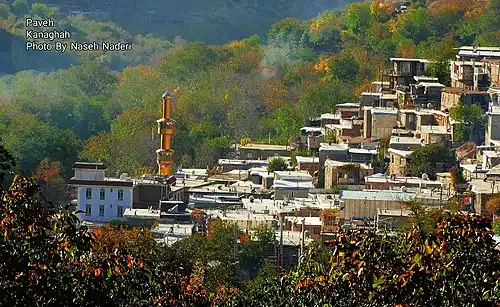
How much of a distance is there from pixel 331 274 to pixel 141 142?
33833 millimetres

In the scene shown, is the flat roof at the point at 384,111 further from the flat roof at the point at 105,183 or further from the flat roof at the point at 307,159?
the flat roof at the point at 105,183

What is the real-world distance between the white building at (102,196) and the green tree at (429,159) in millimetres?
5530

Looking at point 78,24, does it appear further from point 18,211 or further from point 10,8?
point 18,211

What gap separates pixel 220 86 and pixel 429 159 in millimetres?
21553

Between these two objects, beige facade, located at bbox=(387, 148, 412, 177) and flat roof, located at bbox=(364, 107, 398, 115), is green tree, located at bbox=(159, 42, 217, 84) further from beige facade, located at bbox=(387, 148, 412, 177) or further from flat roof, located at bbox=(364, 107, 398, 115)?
beige facade, located at bbox=(387, 148, 412, 177)

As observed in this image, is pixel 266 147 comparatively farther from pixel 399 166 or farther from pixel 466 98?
pixel 399 166

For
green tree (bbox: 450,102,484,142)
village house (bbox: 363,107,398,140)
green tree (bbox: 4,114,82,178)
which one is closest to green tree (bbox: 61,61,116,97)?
green tree (bbox: 4,114,82,178)

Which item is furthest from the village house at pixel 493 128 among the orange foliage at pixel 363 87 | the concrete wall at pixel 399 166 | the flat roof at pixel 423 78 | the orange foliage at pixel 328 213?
the orange foliage at pixel 363 87

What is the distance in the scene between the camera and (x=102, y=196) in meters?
39.3

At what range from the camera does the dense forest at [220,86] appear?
49.7 metres

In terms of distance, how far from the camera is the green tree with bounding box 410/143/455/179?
4156 centimetres

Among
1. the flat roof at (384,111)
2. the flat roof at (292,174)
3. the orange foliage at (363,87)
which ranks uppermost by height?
the orange foliage at (363,87)

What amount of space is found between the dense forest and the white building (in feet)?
16.1

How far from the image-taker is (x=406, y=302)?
629 inches
